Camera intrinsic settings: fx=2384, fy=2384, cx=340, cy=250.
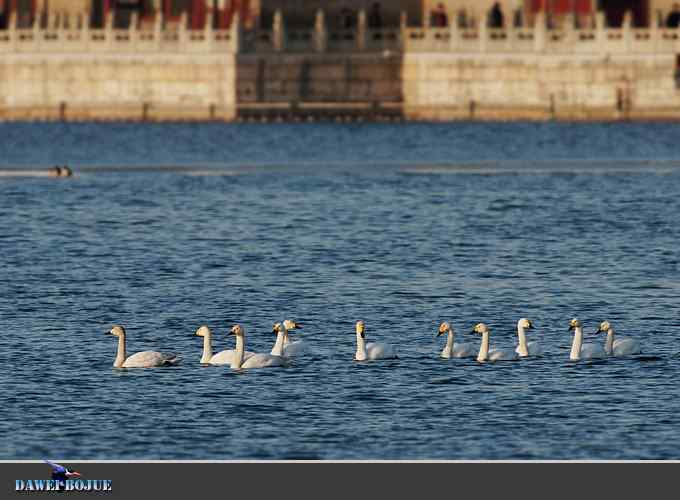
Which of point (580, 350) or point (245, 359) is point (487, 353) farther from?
point (245, 359)

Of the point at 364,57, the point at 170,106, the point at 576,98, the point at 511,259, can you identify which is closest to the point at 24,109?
the point at 170,106

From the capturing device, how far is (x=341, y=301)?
48.5m

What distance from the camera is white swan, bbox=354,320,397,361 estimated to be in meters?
39.8

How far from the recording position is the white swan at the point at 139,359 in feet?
128

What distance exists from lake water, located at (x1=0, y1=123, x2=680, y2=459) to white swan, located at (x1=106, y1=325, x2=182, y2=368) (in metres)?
0.27

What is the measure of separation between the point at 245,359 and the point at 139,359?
174cm

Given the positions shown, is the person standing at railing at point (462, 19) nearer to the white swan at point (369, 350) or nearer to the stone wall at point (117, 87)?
the stone wall at point (117, 87)

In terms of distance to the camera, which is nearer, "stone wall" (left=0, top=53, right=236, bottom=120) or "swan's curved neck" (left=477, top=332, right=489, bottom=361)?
"swan's curved neck" (left=477, top=332, right=489, bottom=361)

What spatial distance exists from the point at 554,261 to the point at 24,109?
7286 cm

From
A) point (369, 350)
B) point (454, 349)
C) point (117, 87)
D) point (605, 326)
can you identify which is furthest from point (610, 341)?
point (117, 87)

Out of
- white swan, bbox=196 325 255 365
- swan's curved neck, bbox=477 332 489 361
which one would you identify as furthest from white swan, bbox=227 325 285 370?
swan's curved neck, bbox=477 332 489 361
